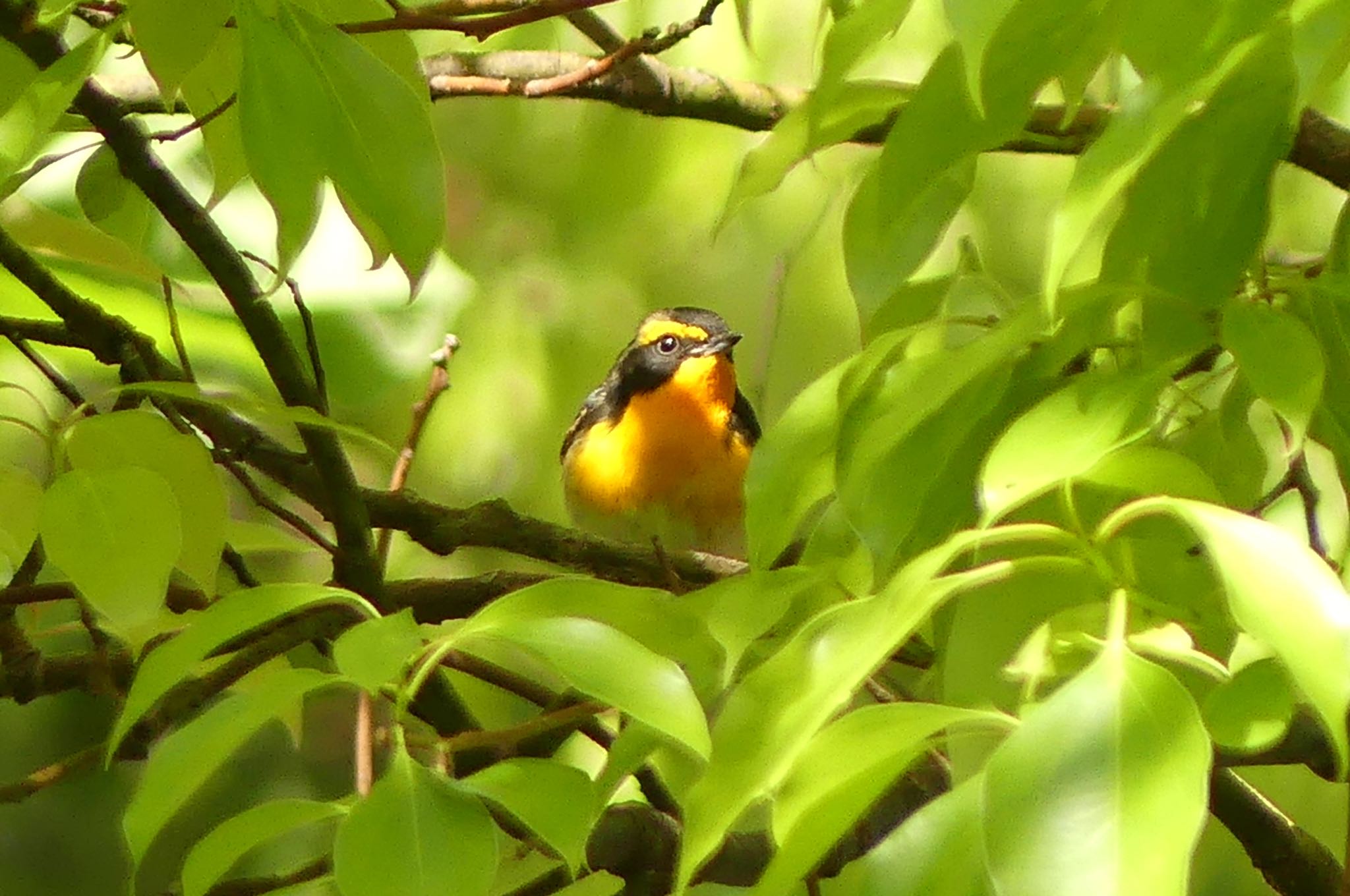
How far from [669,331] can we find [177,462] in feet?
4.60

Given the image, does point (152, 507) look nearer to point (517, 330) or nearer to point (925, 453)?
point (925, 453)

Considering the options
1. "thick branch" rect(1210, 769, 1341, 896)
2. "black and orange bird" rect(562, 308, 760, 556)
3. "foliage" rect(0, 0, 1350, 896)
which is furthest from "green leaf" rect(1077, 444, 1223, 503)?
"black and orange bird" rect(562, 308, 760, 556)

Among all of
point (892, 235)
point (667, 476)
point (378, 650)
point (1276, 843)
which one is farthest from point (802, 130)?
point (667, 476)

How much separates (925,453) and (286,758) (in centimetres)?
193

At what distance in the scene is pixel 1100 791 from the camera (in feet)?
1.06

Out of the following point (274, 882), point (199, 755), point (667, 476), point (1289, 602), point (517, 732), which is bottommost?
point (667, 476)

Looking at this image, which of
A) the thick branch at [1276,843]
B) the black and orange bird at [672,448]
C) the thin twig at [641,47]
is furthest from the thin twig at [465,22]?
the black and orange bird at [672,448]

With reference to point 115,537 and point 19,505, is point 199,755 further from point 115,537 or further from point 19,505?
point 19,505

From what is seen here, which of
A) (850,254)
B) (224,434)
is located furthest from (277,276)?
(224,434)

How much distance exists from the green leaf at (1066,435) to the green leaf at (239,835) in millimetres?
203

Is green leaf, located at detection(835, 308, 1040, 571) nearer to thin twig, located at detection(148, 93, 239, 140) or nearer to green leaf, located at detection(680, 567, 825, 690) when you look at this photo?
green leaf, located at detection(680, 567, 825, 690)

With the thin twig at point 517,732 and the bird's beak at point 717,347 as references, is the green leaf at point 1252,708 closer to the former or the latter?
the thin twig at point 517,732

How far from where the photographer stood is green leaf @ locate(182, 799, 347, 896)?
425 mm

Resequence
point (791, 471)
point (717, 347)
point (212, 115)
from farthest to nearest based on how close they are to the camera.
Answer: point (717, 347) < point (212, 115) < point (791, 471)
